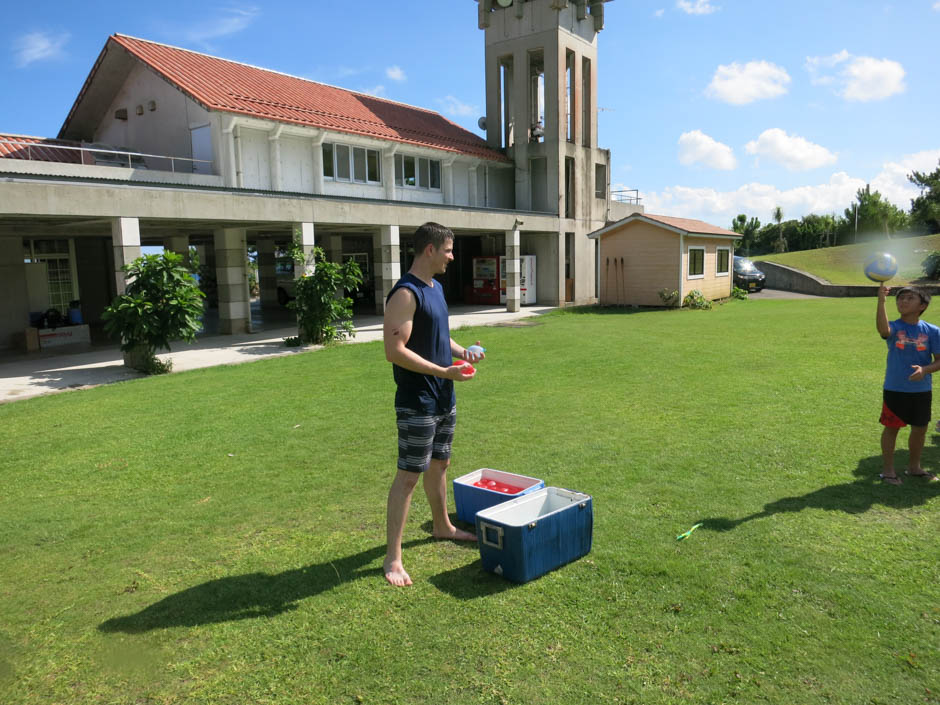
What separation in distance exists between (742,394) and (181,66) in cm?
2033

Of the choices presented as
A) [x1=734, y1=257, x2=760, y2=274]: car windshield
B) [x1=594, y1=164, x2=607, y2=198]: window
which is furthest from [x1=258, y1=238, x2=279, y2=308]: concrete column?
[x1=734, y1=257, x2=760, y2=274]: car windshield

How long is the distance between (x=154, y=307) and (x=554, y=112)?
21347 mm

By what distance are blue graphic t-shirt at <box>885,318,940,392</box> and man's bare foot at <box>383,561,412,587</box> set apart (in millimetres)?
4224

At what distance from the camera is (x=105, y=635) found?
11.4 ft

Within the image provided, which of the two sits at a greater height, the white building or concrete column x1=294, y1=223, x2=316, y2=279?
the white building

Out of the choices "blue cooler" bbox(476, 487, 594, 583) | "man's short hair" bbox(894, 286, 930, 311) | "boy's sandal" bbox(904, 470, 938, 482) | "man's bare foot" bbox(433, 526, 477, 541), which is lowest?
"man's bare foot" bbox(433, 526, 477, 541)

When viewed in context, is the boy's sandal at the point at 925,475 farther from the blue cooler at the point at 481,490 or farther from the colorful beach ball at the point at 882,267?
the blue cooler at the point at 481,490

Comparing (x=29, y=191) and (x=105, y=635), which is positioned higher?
(x=29, y=191)

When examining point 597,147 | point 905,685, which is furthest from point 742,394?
point 597,147

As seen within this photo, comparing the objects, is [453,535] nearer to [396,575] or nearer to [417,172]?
[396,575]

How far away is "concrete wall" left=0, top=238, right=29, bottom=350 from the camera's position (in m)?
17.7

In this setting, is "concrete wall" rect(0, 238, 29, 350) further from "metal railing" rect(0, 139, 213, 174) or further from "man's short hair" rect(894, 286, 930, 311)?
"man's short hair" rect(894, 286, 930, 311)

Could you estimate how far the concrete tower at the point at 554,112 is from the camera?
28922mm

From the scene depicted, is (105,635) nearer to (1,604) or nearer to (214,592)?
(214,592)
